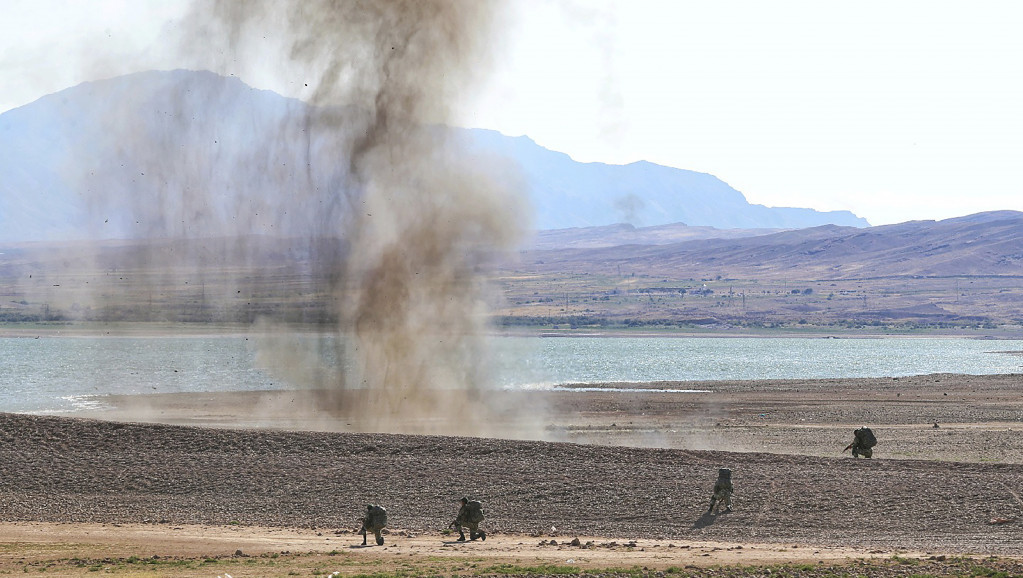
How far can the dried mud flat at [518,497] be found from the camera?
2006cm

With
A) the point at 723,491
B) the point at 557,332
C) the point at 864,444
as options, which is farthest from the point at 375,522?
the point at 557,332

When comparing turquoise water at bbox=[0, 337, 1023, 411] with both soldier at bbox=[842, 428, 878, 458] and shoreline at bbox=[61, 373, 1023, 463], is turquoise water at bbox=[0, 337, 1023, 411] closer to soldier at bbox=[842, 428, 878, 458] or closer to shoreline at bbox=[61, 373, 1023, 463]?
shoreline at bbox=[61, 373, 1023, 463]

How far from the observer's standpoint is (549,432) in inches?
1721

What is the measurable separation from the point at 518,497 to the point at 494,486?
3.82 feet

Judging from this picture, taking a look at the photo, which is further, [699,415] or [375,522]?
[699,415]

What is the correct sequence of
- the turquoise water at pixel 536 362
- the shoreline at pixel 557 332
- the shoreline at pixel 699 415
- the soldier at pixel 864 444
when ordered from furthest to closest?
the shoreline at pixel 557 332 < the turquoise water at pixel 536 362 < the shoreline at pixel 699 415 < the soldier at pixel 864 444

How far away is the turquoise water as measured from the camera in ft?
232

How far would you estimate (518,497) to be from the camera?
87.0 ft

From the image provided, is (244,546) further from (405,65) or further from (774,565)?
(405,65)

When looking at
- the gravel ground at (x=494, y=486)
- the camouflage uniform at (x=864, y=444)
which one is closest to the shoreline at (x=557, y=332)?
the gravel ground at (x=494, y=486)

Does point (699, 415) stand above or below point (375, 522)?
below

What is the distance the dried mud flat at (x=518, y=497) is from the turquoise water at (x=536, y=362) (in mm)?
15722

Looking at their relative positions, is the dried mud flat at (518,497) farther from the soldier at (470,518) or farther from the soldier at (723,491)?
the soldier at (470,518)

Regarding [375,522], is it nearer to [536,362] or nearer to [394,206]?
[394,206]
